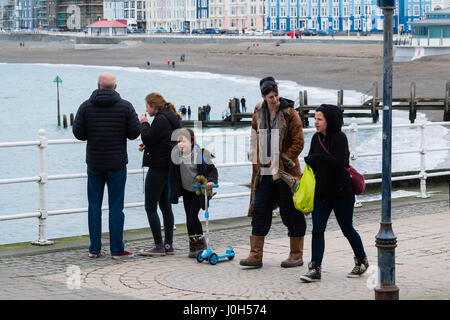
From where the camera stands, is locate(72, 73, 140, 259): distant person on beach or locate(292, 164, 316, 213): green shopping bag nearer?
locate(292, 164, 316, 213): green shopping bag

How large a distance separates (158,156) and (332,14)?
482 feet

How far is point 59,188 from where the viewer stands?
3172 centimetres

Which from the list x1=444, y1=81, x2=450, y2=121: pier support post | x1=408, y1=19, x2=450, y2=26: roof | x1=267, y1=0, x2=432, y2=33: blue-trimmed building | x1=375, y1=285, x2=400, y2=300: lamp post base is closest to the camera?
x1=375, y1=285, x2=400, y2=300: lamp post base

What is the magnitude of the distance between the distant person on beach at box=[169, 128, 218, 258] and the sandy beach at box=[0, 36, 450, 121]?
142 feet

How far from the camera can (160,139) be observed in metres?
10.2

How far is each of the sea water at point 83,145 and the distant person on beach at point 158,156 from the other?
1260 centimetres

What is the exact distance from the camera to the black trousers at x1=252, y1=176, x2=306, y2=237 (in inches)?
376

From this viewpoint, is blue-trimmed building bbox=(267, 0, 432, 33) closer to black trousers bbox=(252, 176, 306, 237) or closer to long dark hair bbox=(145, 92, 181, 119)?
long dark hair bbox=(145, 92, 181, 119)

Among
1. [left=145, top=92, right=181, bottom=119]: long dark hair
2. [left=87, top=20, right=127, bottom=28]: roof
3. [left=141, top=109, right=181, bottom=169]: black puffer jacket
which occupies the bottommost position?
[left=141, top=109, right=181, bottom=169]: black puffer jacket

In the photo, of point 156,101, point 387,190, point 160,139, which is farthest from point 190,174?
point 387,190

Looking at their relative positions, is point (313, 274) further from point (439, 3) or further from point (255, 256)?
point (439, 3)

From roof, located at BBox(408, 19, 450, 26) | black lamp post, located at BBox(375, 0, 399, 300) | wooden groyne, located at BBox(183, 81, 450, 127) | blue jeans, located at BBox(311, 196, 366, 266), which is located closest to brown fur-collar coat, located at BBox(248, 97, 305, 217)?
blue jeans, located at BBox(311, 196, 366, 266)

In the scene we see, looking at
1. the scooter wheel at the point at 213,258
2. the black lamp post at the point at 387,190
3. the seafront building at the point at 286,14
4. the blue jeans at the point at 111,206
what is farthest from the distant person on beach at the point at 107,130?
the seafront building at the point at 286,14
